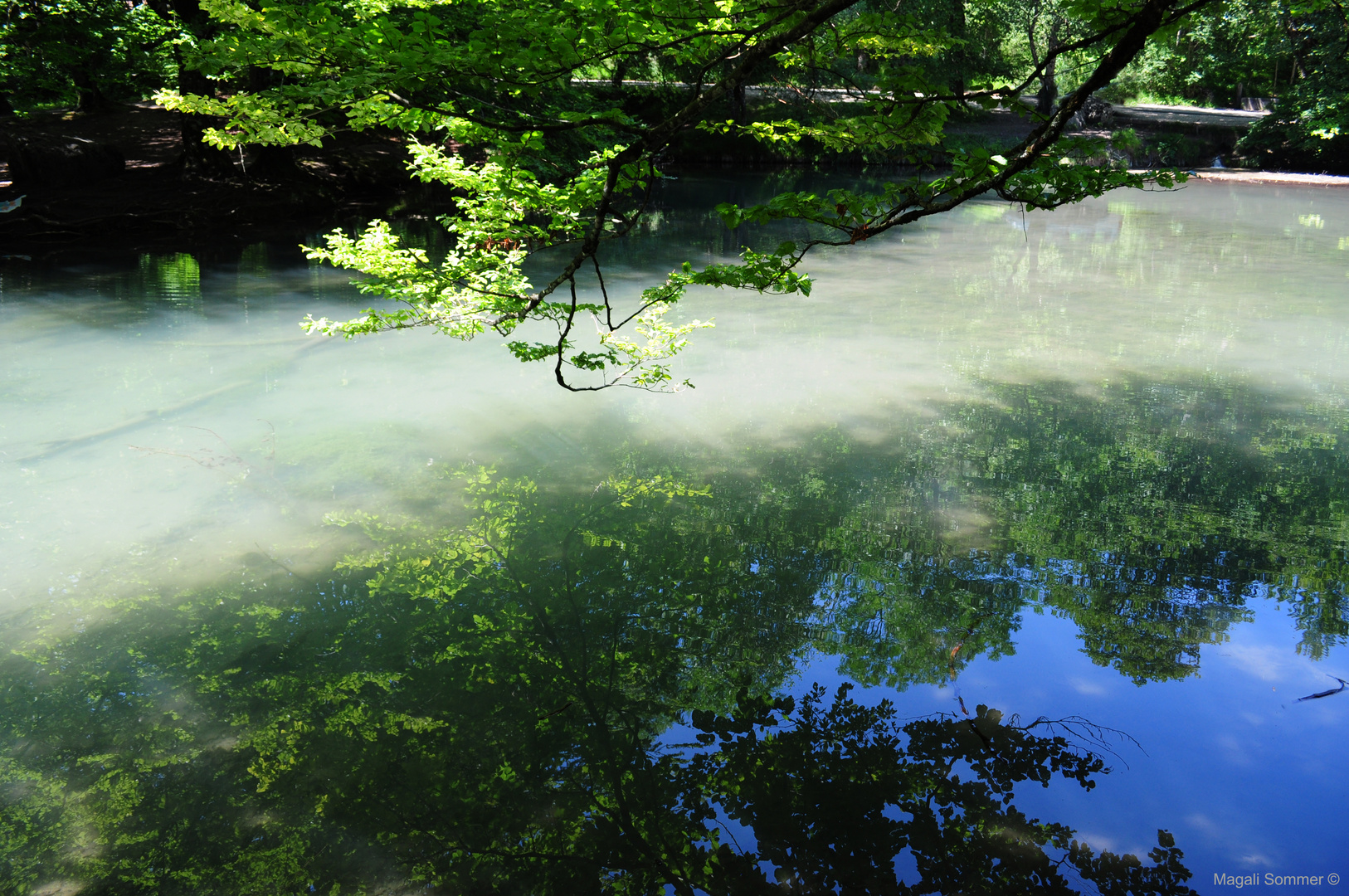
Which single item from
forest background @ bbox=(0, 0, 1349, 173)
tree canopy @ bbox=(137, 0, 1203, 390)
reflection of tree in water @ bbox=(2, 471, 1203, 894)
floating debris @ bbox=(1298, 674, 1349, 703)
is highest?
→ forest background @ bbox=(0, 0, 1349, 173)

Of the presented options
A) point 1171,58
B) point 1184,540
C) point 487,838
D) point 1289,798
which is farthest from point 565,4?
point 1171,58

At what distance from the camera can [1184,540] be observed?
6082 mm

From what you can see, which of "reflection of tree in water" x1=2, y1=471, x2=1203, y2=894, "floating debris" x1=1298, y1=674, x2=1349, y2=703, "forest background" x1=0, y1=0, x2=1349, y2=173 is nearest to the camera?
"reflection of tree in water" x1=2, y1=471, x2=1203, y2=894

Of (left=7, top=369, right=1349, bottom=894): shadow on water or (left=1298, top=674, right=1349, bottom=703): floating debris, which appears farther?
(left=1298, top=674, right=1349, bottom=703): floating debris

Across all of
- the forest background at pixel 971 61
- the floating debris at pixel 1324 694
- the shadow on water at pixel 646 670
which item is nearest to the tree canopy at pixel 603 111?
the forest background at pixel 971 61

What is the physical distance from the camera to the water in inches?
142

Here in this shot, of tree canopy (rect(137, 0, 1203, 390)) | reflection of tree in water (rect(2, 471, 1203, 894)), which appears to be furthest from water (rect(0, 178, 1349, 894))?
tree canopy (rect(137, 0, 1203, 390))

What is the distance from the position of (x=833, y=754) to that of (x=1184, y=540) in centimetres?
350

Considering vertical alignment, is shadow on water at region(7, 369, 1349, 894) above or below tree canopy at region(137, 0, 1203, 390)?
below

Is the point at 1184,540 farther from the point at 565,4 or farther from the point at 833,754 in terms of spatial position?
the point at 565,4

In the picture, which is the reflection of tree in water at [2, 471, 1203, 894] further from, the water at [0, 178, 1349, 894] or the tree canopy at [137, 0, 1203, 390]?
the tree canopy at [137, 0, 1203, 390]

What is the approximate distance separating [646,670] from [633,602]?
690mm

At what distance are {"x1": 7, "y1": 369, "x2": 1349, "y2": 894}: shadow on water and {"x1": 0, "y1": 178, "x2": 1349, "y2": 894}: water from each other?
0.02 metres

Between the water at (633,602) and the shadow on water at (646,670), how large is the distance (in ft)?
0.07
